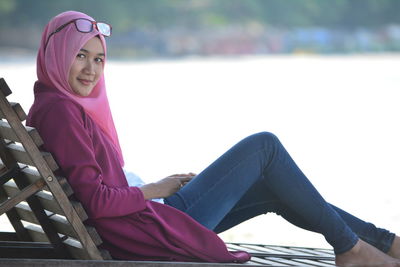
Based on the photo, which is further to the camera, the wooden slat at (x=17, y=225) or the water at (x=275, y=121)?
the water at (x=275, y=121)

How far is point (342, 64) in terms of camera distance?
3394cm

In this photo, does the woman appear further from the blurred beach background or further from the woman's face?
the blurred beach background

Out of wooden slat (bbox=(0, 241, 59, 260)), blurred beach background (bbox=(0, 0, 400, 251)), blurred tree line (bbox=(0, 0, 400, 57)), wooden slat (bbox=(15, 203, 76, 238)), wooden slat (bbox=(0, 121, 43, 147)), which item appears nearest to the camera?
wooden slat (bbox=(0, 121, 43, 147))

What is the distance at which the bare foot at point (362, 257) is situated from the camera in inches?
126

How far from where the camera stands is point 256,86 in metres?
23.1

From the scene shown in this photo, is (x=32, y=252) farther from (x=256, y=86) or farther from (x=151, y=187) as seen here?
(x=256, y=86)

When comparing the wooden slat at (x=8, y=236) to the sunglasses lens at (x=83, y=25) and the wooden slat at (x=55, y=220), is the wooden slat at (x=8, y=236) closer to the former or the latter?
the wooden slat at (x=55, y=220)

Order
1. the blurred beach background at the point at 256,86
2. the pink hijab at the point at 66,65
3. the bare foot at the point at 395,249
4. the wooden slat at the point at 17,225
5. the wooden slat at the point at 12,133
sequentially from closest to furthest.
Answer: the wooden slat at the point at 12,133 < the pink hijab at the point at 66,65 < the wooden slat at the point at 17,225 < the bare foot at the point at 395,249 < the blurred beach background at the point at 256,86

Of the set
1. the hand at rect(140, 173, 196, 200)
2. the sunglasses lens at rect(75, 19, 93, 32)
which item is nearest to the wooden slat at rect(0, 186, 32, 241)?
the hand at rect(140, 173, 196, 200)

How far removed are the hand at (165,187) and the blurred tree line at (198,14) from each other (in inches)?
1440

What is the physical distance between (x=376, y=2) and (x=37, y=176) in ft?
154

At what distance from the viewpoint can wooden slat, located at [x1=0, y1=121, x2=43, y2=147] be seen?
270cm

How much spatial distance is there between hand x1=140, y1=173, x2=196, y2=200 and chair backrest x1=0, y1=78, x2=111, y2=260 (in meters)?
0.25

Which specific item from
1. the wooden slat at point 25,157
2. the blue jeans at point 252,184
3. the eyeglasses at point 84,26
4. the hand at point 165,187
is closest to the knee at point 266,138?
the blue jeans at point 252,184
